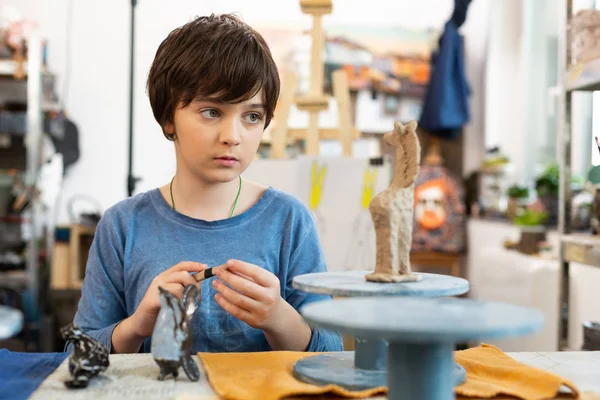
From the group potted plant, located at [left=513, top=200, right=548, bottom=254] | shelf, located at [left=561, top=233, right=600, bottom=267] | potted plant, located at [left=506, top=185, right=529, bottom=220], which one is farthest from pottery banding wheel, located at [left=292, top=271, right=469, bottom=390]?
potted plant, located at [left=506, top=185, right=529, bottom=220]

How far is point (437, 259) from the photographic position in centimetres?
493

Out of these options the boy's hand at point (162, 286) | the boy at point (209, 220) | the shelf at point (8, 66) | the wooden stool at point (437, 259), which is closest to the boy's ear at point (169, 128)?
the boy at point (209, 220)

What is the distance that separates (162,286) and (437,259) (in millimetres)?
4265

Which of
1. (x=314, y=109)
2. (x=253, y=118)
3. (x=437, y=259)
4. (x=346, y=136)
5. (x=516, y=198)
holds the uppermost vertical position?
(x=314, y=109)

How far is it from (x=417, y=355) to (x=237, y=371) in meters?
0.26

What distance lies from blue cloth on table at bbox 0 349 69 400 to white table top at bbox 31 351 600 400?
0.01 meters

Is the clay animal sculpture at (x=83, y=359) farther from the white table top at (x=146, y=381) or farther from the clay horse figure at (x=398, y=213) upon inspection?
the clay horse figure at (x=398, y=213)

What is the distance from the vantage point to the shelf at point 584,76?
1846 mm

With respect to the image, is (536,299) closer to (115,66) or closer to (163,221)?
(163,221)

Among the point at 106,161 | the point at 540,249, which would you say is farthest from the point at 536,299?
the point at 106,161

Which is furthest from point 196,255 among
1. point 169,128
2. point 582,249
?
point 582,249

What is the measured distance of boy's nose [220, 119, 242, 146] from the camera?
0.96 m

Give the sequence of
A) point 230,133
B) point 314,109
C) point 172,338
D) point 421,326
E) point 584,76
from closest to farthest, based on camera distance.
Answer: point 421,326 < point 172,338 < point 230,133 < point 584,76 < point 314,109

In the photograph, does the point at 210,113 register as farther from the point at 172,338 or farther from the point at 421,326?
the point at 421,326
